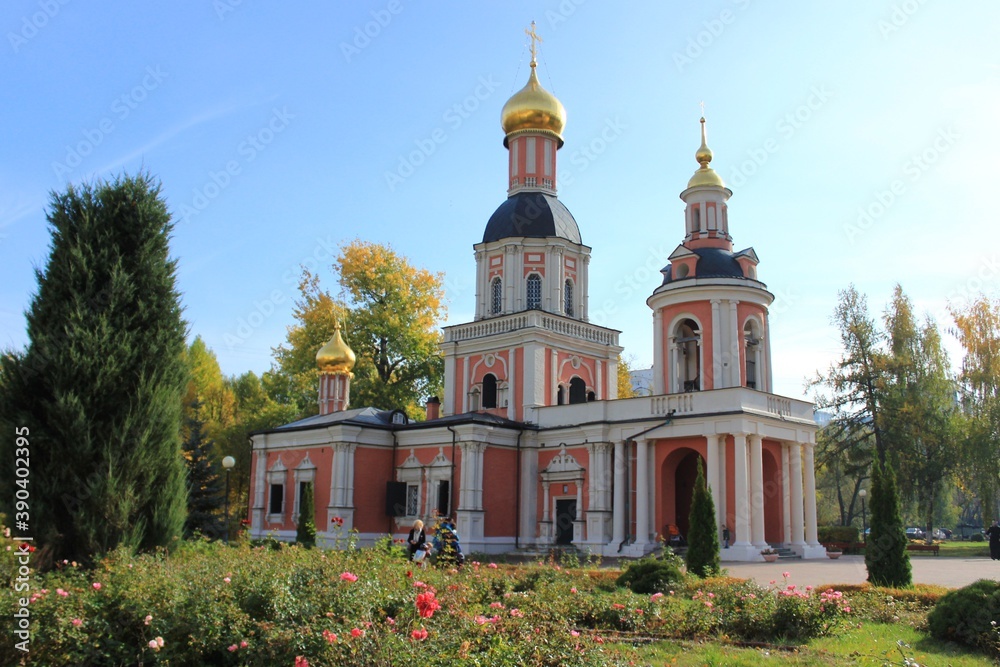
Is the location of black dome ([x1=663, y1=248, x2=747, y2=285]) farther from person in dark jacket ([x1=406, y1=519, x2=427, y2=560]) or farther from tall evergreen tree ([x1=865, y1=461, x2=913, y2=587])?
person in dark jacket ([x1=406, y1=519, x2=427, y2=560])

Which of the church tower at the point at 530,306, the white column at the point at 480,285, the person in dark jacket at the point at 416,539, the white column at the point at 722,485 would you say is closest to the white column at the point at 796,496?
the white column at the point at 722,485

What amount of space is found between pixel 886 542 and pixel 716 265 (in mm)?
14298

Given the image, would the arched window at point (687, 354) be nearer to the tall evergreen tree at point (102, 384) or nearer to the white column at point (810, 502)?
the white column at point (810, 502)

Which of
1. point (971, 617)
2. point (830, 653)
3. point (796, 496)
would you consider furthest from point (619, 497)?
point (830, 653)

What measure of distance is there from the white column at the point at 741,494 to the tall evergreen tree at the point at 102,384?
16.8 metres

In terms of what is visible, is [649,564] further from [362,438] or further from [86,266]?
[362,438]

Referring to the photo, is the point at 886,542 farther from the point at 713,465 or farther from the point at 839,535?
the point at 839,535

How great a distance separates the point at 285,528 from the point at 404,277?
43.4 feet

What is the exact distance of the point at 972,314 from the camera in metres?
32.2

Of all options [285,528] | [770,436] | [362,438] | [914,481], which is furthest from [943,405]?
[285,528]

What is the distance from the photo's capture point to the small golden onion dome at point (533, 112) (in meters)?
32.4

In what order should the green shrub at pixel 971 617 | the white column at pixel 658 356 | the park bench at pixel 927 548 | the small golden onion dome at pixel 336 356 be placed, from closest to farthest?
1. the green shrub at pixel 971 617
2. the white column at pixel 658 356
3. the park bench at pixel 927 548
4. the small golden onion dome at pixel 336 356

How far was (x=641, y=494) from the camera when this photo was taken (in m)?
24.8

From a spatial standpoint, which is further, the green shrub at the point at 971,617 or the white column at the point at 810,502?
the white column at the point at 810,502
